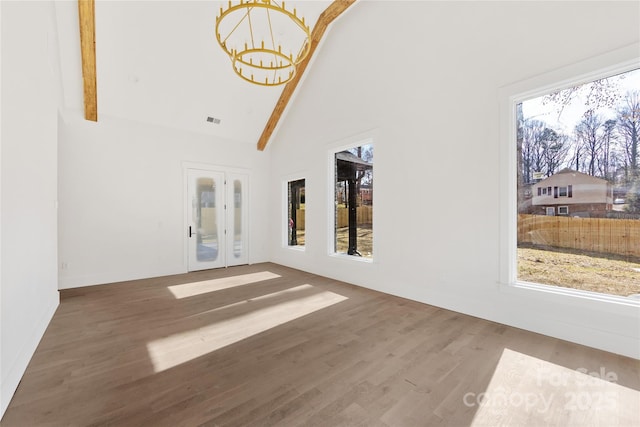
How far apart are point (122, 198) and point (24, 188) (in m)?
3.46

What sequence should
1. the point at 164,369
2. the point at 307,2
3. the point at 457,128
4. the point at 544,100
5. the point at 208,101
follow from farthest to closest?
the point at 208,101 → the point at 307,2 → the point at 457,128 → the point at 544,100 → the point at 164,369

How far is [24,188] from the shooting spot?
95.3 inches

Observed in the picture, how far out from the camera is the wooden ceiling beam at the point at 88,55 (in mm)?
3922

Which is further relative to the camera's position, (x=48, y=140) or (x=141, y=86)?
(x=141, y=86)

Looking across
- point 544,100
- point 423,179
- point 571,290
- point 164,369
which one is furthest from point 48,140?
point 571,290

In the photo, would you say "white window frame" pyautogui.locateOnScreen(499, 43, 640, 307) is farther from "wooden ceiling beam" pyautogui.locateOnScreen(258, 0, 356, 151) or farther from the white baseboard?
the white baseboard

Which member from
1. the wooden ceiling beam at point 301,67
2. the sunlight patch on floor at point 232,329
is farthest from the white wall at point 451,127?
the sunlight patch on floor at point 232,329

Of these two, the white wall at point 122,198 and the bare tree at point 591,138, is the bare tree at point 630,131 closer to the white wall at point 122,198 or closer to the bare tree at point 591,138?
the bare tree at point 591,138

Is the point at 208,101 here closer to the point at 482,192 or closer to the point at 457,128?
the point at 457,128

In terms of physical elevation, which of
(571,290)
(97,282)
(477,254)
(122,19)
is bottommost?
(97,282)

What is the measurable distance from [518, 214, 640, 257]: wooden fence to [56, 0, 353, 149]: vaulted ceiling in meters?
4.44

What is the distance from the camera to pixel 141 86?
5.15 m

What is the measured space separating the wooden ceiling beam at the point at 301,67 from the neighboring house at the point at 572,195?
404 cm

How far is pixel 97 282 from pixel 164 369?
4.20 m
